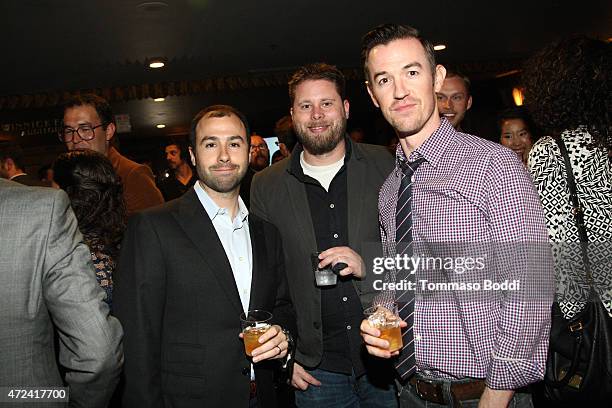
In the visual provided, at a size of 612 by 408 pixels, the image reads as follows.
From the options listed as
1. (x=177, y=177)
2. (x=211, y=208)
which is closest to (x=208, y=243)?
(x=211, y=208)

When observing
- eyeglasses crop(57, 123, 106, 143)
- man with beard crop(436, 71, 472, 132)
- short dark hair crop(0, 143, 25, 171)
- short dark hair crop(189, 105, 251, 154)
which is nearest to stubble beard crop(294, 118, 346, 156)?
short dark hair crop(189, 105, 251, 154)

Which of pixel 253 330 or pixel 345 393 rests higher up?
pixel 253 330

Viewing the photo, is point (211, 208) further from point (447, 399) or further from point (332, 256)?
point (447, 399)

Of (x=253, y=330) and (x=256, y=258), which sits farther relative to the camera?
(x=256, y=258)

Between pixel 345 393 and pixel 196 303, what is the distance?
102cm

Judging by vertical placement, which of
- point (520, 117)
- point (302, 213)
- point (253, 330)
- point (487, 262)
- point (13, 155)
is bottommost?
point (253, 330)

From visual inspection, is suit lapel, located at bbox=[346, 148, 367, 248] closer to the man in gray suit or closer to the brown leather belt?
the brown leather belt

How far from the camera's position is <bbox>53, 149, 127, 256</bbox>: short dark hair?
2.40 meters

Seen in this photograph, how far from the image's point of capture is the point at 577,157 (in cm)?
202

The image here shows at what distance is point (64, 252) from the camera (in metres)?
1.65

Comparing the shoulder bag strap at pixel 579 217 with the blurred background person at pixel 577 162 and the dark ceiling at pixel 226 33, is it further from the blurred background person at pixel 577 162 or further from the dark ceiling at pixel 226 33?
the dark ceiling at pixel 226 33

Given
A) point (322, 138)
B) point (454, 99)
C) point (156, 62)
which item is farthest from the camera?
point (156, 62)

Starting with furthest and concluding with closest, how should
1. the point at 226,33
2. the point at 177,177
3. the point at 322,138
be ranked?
1. the point at 177,177
2. the point at 226,33
3. the point at 322,138

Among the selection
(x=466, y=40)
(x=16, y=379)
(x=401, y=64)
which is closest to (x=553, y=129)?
(x=401, y=64)
